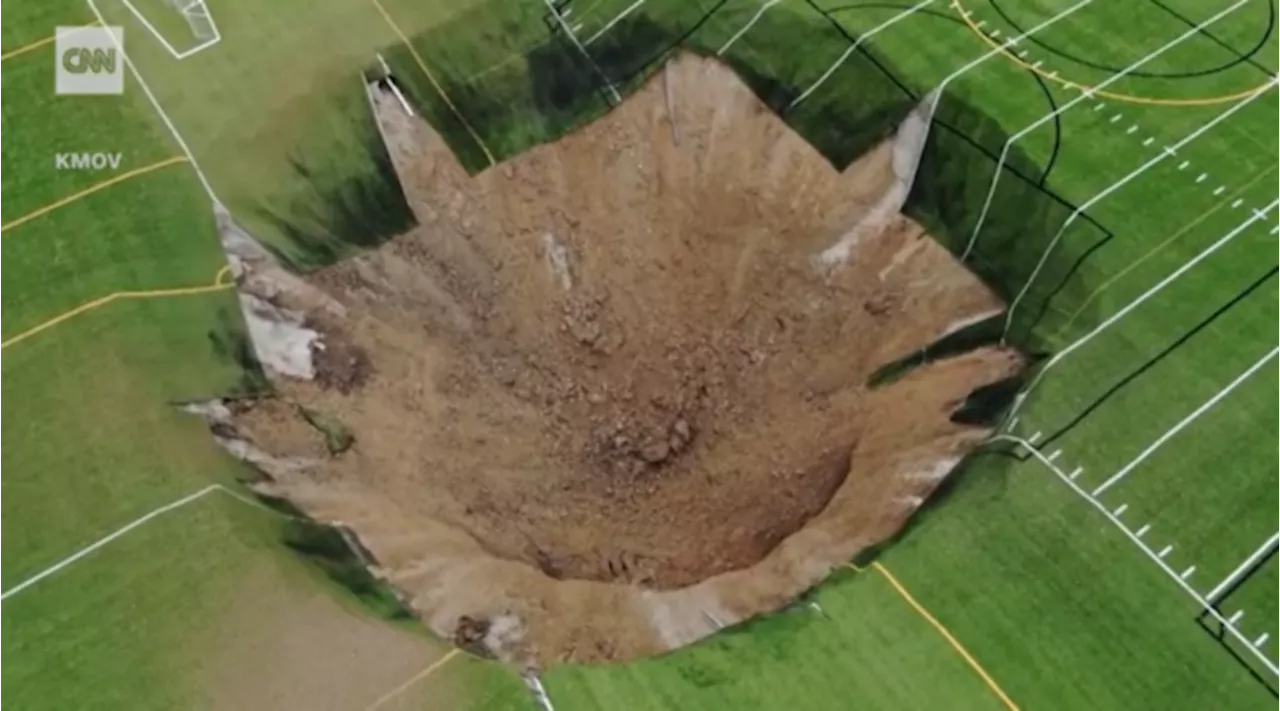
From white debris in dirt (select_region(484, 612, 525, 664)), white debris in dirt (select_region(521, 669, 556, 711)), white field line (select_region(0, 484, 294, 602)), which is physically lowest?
white debris in dirt (select_region(521, 669, 556, 711))

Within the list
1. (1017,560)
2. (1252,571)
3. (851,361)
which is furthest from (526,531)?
(1252,571)

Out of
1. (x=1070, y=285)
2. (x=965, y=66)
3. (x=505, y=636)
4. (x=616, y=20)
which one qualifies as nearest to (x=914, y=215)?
(x=1070, y=285)

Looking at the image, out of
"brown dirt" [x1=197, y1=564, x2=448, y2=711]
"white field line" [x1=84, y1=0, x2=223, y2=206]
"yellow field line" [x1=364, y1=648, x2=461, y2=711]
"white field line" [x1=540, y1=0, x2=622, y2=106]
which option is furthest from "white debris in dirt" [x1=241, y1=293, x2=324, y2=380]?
"white field line" [x1=540, y1=0, x2=622, y2=106]

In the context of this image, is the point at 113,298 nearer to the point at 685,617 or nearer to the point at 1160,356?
the point at 685,617

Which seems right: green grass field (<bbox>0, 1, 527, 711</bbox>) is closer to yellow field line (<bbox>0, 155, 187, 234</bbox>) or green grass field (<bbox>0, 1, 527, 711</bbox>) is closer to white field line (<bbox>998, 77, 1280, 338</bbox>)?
yellow field line (<bbox>0, 155, 187, 234</bbox>)

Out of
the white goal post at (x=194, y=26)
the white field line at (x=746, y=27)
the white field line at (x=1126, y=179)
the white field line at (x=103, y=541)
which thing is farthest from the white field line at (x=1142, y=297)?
the white goal post at (x=194, y=26)

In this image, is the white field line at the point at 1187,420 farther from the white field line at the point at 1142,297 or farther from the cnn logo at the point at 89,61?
the cnn logo at the point at 89,61

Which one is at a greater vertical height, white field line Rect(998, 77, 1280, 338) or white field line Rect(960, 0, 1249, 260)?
white field line Rect(960, 0, 1249, 260)
